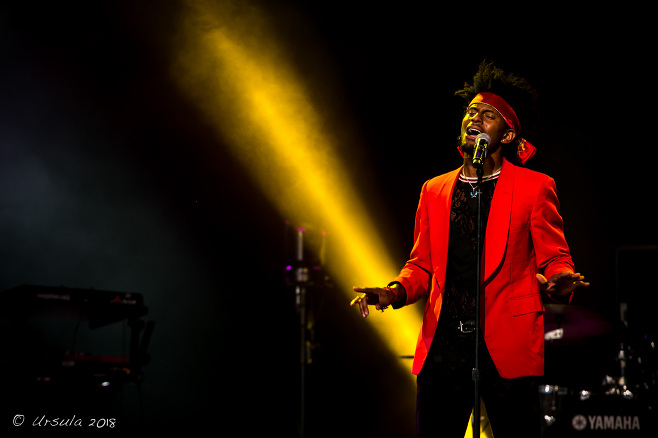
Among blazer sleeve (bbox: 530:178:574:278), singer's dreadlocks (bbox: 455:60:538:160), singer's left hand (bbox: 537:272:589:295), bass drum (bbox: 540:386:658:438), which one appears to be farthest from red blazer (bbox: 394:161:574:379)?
bass drum (bbox: 540:386:658:438)

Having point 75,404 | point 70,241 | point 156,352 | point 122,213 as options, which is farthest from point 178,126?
point 75,404

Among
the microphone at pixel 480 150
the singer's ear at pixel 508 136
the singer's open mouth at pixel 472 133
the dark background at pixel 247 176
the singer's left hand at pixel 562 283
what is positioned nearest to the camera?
the singer's left hand at pixel 562 283

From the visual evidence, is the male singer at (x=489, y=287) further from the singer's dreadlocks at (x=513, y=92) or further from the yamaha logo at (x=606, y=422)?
the yamaha logo at (x=606, y=422)

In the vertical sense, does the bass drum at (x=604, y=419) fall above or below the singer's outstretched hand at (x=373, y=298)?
below

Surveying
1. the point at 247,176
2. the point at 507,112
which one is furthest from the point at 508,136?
the point at 247,176

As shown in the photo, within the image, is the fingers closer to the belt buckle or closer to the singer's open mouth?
the belt buckle

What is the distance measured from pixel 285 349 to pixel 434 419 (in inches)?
159

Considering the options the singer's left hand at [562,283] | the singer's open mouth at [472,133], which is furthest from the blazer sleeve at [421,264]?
the singer's left hand at [562,283]

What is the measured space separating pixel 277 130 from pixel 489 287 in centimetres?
372

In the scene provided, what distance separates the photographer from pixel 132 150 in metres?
6.28

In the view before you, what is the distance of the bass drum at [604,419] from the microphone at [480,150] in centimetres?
238

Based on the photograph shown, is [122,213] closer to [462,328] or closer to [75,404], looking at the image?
[75,404]

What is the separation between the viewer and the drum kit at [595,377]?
13.1 feet

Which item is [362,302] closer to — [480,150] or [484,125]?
[480,150]
